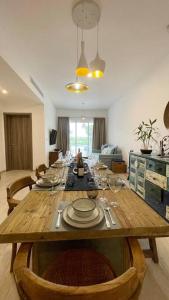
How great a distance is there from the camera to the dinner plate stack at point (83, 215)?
0.93 metres

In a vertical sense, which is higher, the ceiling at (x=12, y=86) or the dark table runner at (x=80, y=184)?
the ceiling at (x=12, y=86)

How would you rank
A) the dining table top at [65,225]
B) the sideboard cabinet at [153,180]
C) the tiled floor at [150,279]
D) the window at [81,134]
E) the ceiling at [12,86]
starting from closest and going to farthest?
1. the dining table top at [65,225]
2. the tiled floor at [150,279]
3. the sideboard cabinet at [153,180]
4. the ceiling at [12,86]
5. the window at [81,134]

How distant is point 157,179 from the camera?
2412 mm

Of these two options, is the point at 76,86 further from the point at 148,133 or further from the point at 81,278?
the point at 81,278

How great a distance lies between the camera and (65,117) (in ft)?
26.6

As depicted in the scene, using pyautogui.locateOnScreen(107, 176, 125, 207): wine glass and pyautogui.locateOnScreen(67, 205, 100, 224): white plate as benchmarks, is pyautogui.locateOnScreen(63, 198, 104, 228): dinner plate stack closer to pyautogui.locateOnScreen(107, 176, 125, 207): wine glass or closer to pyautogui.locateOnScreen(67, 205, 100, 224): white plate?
pyautogui.locateOnScreen(67, 205, 100, 224): white plate

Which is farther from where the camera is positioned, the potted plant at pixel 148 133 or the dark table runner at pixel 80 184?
the potted plant at pixel 148 133

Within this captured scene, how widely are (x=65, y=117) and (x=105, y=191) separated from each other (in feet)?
23.1

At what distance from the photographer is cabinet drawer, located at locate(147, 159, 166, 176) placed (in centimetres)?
227

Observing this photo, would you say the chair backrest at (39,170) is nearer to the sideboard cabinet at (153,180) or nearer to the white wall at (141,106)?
the sideboard cabinet at (153,180)

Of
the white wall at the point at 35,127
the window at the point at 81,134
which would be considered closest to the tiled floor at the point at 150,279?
the white wall at the point at 35,127

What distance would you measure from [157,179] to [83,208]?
1.79 meters

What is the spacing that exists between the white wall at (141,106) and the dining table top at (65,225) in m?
2.43

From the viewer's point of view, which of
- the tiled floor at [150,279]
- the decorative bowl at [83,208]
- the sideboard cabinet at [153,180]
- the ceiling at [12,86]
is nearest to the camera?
the decorative bowl at [83,208]
